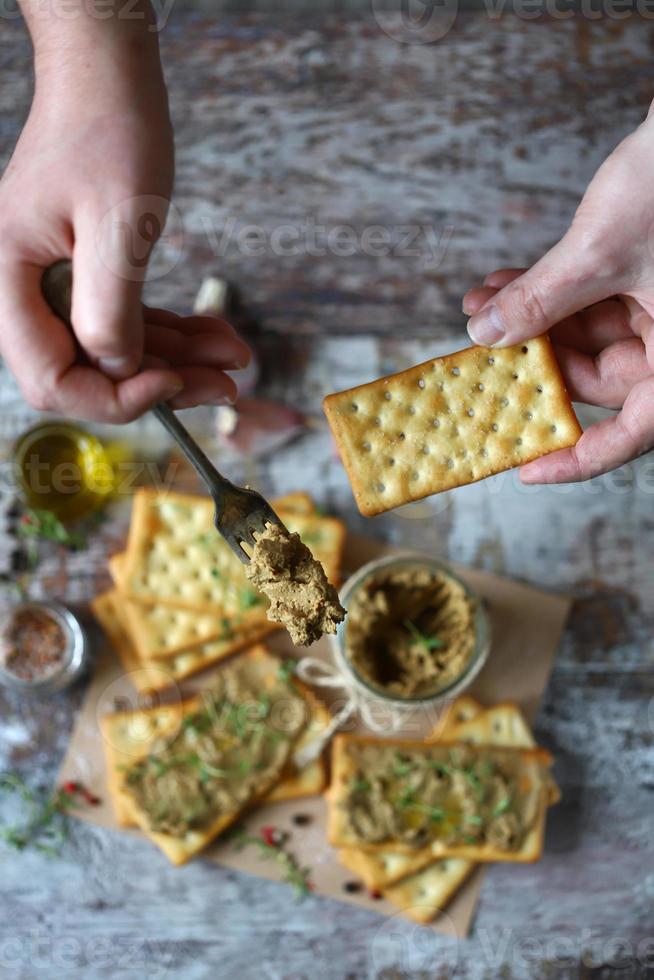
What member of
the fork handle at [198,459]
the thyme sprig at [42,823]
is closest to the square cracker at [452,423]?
the fork handle at [198,459]

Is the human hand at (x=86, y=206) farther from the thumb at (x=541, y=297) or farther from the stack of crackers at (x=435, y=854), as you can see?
the stack of crackers at (x=435, y=854)

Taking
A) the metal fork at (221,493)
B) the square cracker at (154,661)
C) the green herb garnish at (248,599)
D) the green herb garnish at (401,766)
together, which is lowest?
the green herb garnish at (401,766)

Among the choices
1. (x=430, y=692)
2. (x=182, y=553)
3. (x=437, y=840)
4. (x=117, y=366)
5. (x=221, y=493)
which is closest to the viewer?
(x=221, y=493)

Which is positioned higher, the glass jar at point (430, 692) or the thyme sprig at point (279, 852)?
the glass jar at point (430, 692)

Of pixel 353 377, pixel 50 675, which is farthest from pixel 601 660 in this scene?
pixel 50 675

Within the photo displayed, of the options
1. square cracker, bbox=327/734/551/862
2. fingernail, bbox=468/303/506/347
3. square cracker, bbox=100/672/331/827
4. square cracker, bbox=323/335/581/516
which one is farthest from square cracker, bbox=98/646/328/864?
fingernail, bbox=468/303/506/347

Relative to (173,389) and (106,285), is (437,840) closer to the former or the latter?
(173,389)

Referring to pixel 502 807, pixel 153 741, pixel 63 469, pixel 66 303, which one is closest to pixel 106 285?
pixel 66 303
